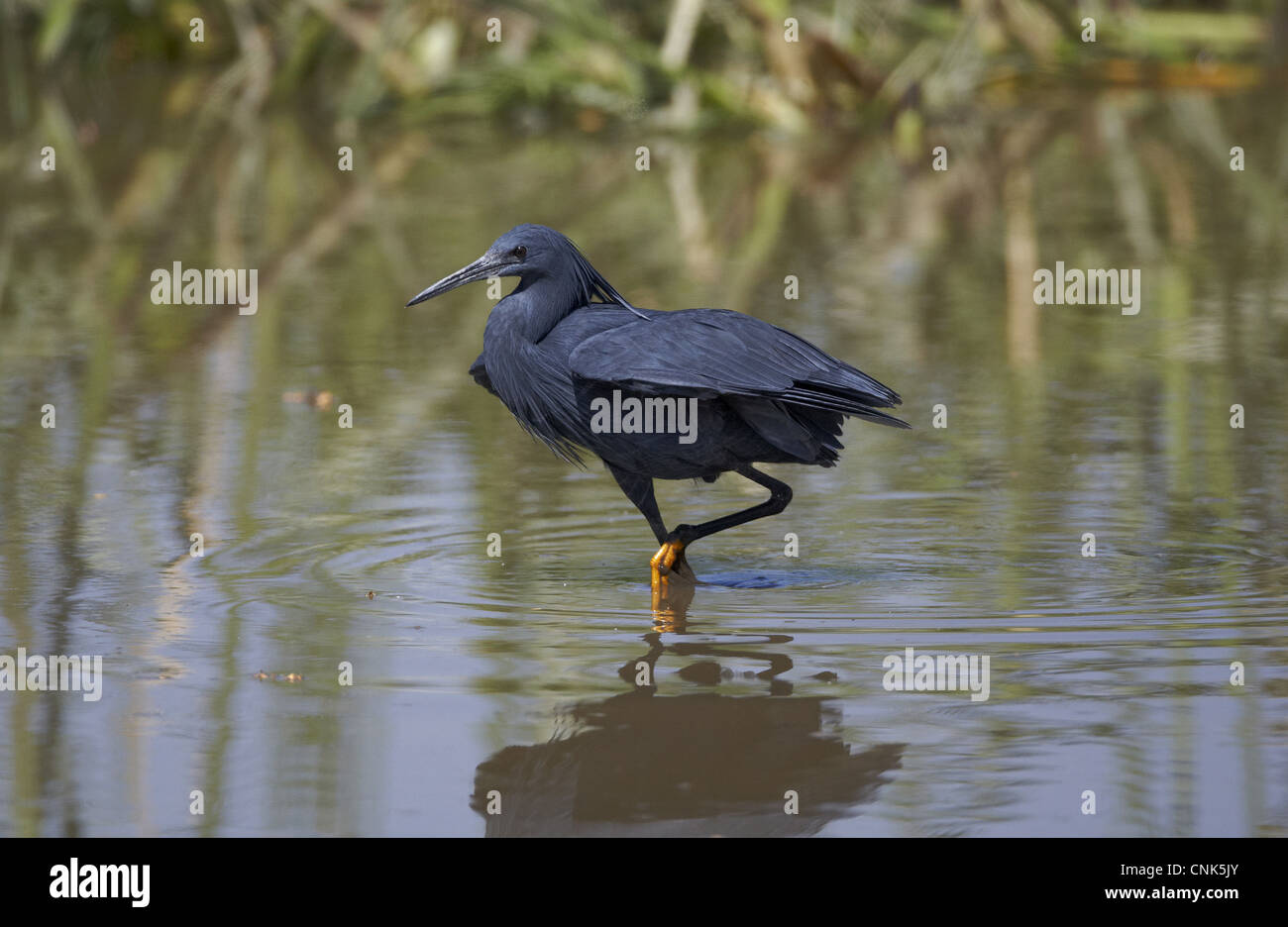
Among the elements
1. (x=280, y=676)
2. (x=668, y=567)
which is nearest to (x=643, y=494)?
(x=668, y=567)

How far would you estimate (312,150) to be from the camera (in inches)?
795

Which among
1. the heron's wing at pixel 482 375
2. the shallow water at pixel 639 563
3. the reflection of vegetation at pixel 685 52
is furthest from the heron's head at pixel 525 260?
the reflection of vegetation at pixel 685 52

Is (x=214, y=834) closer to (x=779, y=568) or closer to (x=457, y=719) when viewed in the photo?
(x=457, y=719)

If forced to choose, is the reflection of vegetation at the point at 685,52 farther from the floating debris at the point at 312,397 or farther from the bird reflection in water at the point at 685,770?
the bird reflection in water at the point at 685,770

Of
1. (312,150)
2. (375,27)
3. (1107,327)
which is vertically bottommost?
(1107,327)

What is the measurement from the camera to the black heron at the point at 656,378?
256 inches

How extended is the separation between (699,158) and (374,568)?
1276 centimetres

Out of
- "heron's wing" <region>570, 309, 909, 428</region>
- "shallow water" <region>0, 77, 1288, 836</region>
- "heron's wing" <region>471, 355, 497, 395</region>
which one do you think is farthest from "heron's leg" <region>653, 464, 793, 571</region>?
"heron's wing" <region>471, 355, 497, 395</region>

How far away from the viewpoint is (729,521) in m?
7.18

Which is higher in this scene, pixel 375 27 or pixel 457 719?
pixel 375 27

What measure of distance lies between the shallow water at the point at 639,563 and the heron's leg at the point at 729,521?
0.55 feet

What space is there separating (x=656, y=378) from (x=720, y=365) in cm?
24

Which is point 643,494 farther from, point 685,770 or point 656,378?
point 685,770
